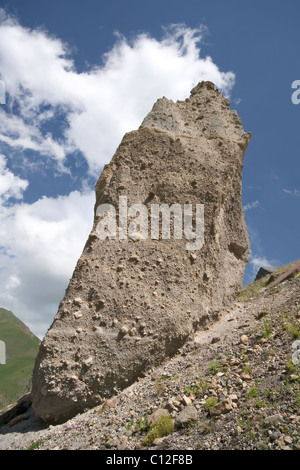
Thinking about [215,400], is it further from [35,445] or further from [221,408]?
[35,445]

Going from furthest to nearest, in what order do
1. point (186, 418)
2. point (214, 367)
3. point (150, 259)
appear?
point (150, 259)
point (214, 367)
point (186, 418)

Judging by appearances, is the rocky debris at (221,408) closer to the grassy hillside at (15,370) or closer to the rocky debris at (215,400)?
the rocky debris at (215,400)

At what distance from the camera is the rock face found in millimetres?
7875

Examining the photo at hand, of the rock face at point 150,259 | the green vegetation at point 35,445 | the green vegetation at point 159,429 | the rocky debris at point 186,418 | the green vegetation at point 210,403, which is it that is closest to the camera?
the green vegetation at point 159,429

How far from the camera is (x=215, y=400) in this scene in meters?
6.13

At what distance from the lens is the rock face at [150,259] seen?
7875 millimetres

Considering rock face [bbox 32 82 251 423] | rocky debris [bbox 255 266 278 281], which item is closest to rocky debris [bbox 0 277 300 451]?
rock face [bbox 32 82 251 423]

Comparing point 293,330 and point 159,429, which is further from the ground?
point 293,330

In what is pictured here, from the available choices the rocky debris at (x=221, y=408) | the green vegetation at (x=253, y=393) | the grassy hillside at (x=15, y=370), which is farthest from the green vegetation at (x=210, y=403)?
the grassy hillside at (x=15, y=370)

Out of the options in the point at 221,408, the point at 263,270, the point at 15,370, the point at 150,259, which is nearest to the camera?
the point at 221,408

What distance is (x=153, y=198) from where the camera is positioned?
1046 centimetres

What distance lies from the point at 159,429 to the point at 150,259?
14.7 feet

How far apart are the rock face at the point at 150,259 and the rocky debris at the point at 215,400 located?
606 mm

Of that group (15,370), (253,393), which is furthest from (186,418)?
(15,370)
